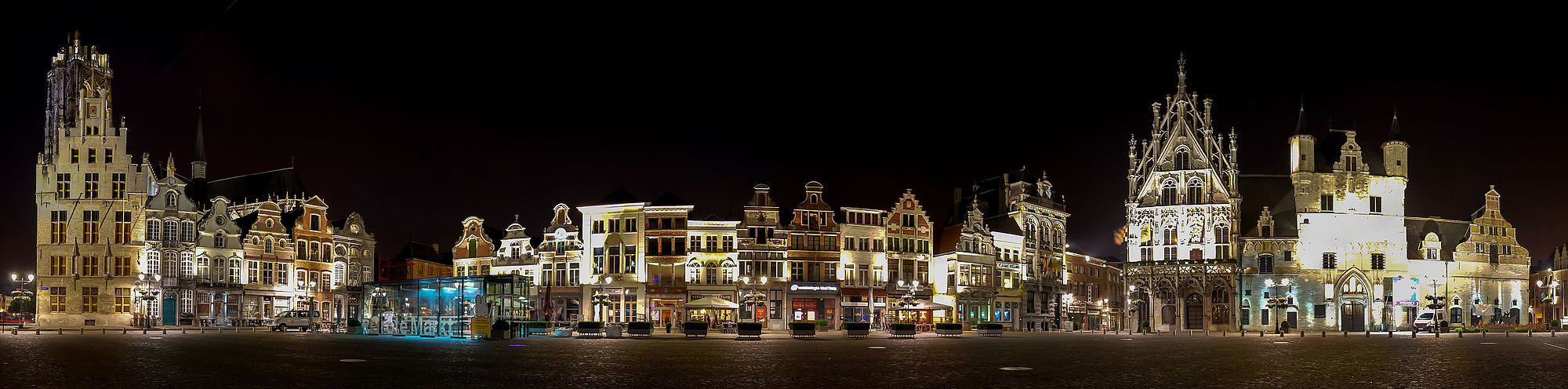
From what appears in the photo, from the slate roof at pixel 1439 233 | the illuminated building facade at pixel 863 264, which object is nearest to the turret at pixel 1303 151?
the slate roof at pixel 1439 233

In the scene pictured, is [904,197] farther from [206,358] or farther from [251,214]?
[206,358]

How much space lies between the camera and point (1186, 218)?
9238 cm

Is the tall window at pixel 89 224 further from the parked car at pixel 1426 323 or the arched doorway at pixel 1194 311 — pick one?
the parked car at pixel 1426 323

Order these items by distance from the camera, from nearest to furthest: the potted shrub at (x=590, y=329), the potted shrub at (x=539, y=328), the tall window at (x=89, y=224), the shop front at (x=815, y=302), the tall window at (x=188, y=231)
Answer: the potted shrub at (x=590, y=329) → the potted shrub at (x=539, y=328) → the shop front at (x=815, y=302) → the tall window at (x=89, y=224) → the tall window at (x=188, y=231)

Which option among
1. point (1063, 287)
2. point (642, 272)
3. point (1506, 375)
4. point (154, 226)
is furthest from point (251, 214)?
point (1506, 375)

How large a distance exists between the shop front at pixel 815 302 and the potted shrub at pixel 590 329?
30.8 m

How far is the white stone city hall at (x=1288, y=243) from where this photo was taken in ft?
300

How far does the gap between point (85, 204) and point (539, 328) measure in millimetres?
49703

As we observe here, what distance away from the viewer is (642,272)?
8694 cm

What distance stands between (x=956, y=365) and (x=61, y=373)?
17.6m

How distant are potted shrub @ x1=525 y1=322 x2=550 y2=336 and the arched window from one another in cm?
5017

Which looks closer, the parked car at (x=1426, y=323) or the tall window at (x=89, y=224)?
the parked car at (x=1426, y=323)

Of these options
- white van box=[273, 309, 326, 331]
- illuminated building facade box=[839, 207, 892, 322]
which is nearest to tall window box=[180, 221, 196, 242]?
white van box=[273, 309, 326, 331]

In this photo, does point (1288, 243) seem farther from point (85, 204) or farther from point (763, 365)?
point (85, 204)
